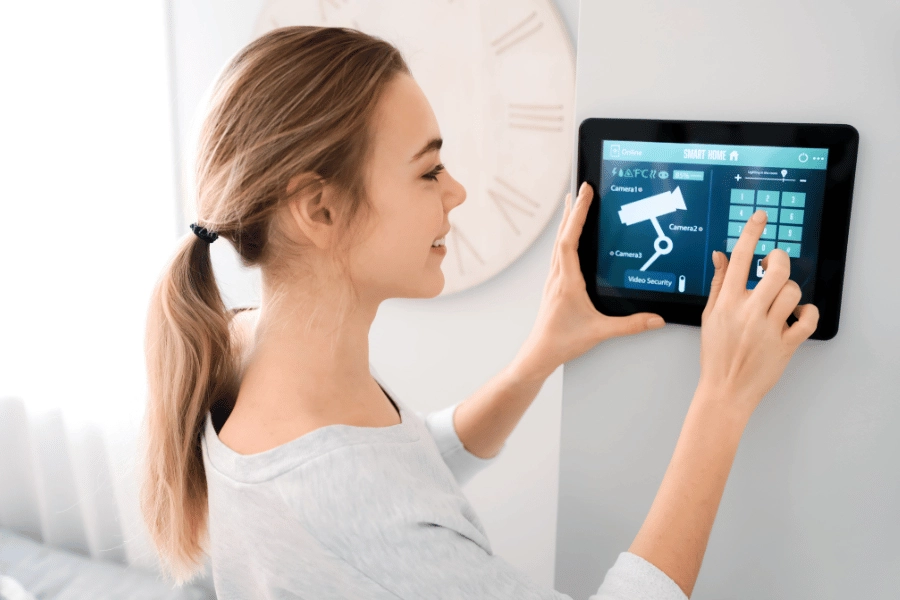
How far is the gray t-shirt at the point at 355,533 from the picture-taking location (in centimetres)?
63

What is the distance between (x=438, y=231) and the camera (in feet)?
2.56

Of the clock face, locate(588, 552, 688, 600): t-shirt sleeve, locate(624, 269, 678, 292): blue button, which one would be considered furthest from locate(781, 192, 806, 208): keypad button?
the clock face

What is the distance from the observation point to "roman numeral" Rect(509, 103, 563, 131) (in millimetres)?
1347

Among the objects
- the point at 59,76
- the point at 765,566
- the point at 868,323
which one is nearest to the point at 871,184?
the point at 868,323

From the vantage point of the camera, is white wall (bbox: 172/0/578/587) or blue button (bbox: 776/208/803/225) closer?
blue button (bbox: 776/208/803/225)

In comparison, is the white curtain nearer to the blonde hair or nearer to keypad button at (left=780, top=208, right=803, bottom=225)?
the blonde hair

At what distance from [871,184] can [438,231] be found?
1.33ft

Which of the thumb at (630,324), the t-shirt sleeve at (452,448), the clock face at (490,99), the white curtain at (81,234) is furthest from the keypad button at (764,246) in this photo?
the white curtain at (81,234)

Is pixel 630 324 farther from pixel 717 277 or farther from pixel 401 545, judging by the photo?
pixel 401 545

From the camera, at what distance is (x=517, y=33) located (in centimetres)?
134

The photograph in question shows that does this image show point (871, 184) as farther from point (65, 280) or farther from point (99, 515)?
point (99, 515)

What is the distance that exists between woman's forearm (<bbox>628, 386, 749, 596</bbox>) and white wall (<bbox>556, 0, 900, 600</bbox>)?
63mm

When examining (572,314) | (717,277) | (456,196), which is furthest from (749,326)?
(456,196)

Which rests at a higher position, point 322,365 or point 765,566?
point 322,365
